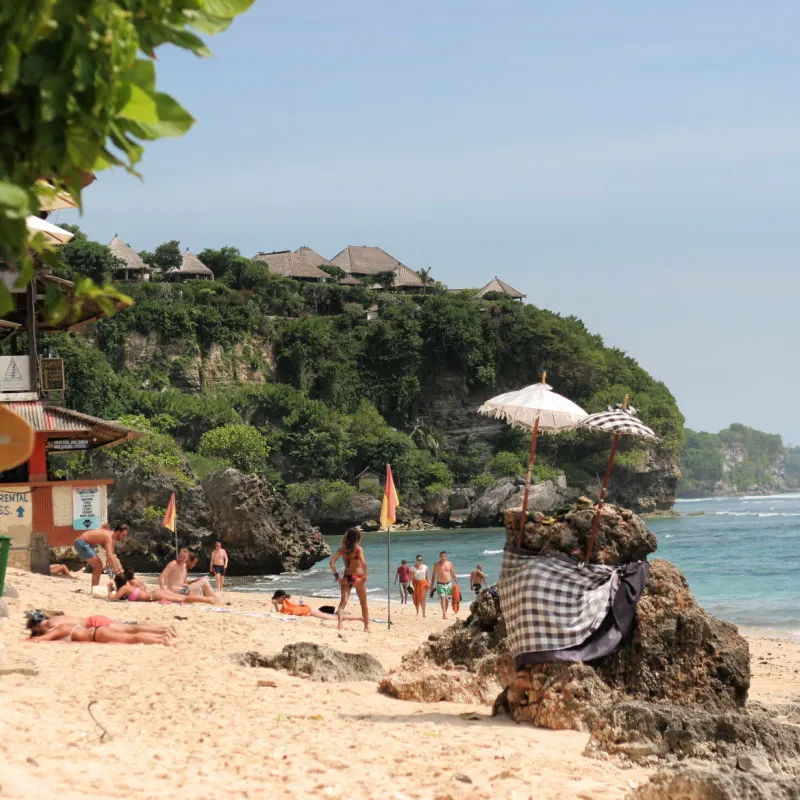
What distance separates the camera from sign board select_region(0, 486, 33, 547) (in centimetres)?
1867

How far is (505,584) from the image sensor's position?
299 inches

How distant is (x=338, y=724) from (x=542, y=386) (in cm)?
399

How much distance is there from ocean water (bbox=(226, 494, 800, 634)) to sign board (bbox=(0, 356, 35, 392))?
9.80 m

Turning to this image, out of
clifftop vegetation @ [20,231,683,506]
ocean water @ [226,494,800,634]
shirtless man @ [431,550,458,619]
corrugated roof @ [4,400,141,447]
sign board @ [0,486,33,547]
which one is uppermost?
clifftop vegetation @ [20,231,683,506]

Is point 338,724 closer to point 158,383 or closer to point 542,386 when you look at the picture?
point 542,386

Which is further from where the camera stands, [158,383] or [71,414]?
[158,383]

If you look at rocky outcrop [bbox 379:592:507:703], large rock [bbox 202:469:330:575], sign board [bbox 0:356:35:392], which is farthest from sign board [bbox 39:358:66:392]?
large rock [bbox 202:469:330:575]

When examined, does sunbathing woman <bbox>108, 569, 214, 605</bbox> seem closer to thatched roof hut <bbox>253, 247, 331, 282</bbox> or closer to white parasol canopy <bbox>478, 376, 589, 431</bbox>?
white parasol canopy <bbox>478, 376, 589, 431</bbox>

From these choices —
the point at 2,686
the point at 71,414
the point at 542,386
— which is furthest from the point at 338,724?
the point at 71,414

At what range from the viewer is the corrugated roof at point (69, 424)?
18.4m

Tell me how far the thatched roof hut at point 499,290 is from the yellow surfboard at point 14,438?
318ft

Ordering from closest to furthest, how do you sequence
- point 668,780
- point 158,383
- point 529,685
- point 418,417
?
point 668,780 < point 529,685 < point 158,383 < point 418,417

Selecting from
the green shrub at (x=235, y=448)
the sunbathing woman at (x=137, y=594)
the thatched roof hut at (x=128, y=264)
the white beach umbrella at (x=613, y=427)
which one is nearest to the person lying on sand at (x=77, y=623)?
the white beach umbrella at (x=613, y=427)

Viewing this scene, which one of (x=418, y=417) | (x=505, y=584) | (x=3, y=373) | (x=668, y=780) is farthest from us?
(x=418, y=417)
